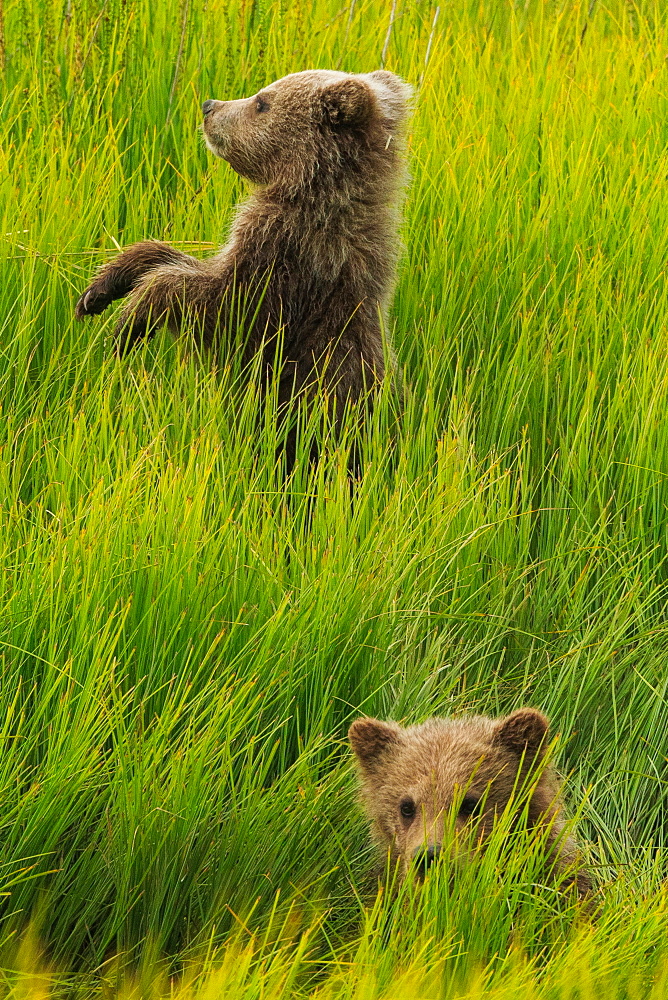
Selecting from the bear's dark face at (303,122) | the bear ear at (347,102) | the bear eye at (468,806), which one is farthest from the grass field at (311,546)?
the bear ear at (347,102)

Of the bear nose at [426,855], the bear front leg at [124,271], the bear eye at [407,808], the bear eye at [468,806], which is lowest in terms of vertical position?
the bear eye at [407,808]

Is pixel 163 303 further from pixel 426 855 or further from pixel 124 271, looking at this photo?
pixel 426 855

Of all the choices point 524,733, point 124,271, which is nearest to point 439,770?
point 524,733

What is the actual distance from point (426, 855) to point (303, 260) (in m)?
2.46

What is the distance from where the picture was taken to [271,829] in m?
2.96

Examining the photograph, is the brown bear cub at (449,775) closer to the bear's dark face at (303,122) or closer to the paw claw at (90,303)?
the paw claw at (90,303)

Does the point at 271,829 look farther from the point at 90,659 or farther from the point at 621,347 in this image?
the point at 621,347

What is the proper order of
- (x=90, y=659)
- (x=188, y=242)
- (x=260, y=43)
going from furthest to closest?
(x=260, y=43) → (x=188, y=242) → (x=90, y=659)

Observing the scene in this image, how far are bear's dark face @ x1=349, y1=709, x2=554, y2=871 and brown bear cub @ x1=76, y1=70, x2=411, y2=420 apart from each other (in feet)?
4.98

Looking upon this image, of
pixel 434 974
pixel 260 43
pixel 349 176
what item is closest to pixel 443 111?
pixel 260 43

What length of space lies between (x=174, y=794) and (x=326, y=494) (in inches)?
47.5

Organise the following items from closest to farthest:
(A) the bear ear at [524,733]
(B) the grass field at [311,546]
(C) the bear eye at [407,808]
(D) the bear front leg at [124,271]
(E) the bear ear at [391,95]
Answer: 1. (B) the grass field at [311,546]
2. (A) the bear ear at [524,733]
3. (C) the bear eye at [407,808]
4. (D) the bear front leg at [124,271]
5. (E) the bear ear at [391,95]

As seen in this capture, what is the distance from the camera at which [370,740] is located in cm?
317

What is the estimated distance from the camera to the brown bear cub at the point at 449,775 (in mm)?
3086
